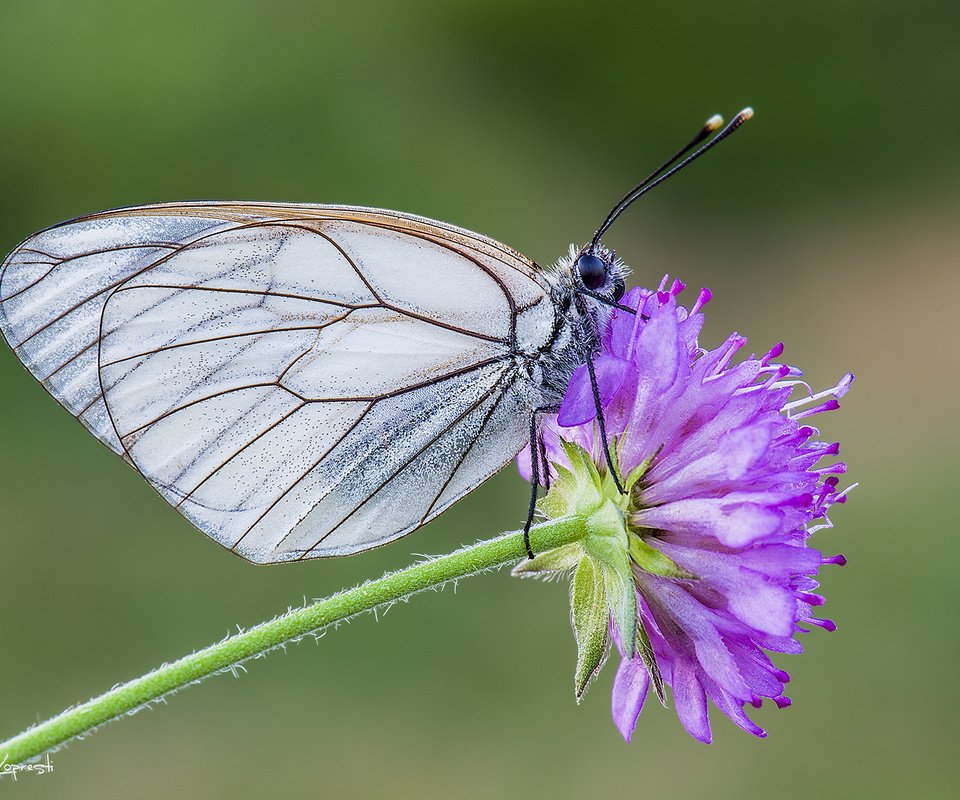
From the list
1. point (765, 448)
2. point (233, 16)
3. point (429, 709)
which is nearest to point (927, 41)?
point (233, 16)

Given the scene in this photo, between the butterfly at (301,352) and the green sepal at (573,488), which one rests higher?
the butterfly at (301,352)

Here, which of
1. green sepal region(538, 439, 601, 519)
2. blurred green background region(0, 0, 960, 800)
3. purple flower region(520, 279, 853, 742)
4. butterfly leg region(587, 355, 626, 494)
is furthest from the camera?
blurred green background region(0, 0, 960, 800)

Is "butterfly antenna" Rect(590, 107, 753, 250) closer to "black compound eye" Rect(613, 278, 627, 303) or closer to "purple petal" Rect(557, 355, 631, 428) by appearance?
"black compound eye" Rect(613, 278, 627, 303)

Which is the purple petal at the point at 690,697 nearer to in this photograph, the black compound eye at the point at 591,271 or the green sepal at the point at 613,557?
the green sepal at the point at 613,557

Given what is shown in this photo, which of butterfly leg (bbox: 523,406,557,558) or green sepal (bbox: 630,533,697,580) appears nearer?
green sepal (bbox: 630,533,697,580)

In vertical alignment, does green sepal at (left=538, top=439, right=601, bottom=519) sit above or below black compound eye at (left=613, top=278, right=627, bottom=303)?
below

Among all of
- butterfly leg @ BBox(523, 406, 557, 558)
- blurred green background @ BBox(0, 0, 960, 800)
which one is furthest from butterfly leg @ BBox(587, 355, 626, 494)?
blurred green background @ BBox(0, 0, 960, 800)

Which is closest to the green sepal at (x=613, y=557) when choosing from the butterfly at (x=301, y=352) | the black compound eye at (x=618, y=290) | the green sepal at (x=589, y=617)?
the green sepal at (x=589, y=617)
